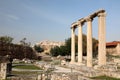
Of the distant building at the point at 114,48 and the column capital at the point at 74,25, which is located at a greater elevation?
the column capital at the point at 74,25

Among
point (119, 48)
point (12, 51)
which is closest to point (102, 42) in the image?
point (12, 51)

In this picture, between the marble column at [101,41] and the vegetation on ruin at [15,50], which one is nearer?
the marble column at [101,41]

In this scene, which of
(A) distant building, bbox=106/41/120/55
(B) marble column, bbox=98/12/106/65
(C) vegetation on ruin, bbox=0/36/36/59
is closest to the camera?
(B) marble column, bbox=98/12/106/65

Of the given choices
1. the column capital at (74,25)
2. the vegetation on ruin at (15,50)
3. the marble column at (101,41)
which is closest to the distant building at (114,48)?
the vegetation on ruin at (15,50)

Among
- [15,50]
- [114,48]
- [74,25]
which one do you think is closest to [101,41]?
[74,25]

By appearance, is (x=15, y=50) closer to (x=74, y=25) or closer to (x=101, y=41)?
(x=74, y=25)

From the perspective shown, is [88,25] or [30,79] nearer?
[30,79]

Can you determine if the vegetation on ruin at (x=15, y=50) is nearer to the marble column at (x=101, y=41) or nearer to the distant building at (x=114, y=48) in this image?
the distant building at (x=114, y=48)

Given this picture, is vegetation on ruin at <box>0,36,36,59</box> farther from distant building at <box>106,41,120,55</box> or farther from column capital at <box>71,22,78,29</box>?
distant building at <box>106,41,120,55</box>

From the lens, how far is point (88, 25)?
2909 centimetres

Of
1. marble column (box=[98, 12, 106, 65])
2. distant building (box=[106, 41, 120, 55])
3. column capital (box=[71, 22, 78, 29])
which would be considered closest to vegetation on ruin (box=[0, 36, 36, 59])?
column capital (box=[71, 22, 78, 29])

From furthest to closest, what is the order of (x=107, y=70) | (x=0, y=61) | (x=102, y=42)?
(x=102, y=42) < (x=107, y=70) < (x=0, y=61)

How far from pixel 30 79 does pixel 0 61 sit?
2.95m

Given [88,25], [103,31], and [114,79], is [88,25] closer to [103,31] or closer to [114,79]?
[103,31]
